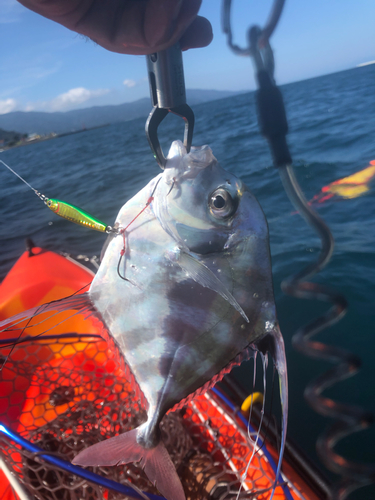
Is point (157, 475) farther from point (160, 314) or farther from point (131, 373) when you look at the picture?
point (160, 314)

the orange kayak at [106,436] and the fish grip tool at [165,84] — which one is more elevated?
the fish grip tool at [165,84]

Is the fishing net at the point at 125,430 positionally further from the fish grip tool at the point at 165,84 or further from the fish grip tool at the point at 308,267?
the fish grip tool at the point at 165,84

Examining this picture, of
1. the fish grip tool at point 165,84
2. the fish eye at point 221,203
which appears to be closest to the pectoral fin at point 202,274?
the fish eye at point 221,203

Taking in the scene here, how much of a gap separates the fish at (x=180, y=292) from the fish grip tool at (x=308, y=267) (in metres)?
0.24

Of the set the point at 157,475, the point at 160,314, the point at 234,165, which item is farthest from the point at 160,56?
the point at 234,165

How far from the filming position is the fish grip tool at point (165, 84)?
1223 mm

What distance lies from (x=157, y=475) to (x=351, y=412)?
1.45m

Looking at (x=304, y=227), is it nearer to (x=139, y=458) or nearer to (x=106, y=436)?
(x=106, y=436)

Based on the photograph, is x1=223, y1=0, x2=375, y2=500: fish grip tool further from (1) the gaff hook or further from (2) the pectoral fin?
(2) the pectoral fin

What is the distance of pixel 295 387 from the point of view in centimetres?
364

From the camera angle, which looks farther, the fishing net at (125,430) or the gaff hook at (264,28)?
the fishing net at (125,430)

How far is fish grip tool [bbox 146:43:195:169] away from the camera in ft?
4.01

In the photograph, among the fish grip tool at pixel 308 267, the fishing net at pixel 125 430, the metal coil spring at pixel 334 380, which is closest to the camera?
the fish grip tool at pixel 308 267

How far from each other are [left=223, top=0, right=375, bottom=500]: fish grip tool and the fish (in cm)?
24
